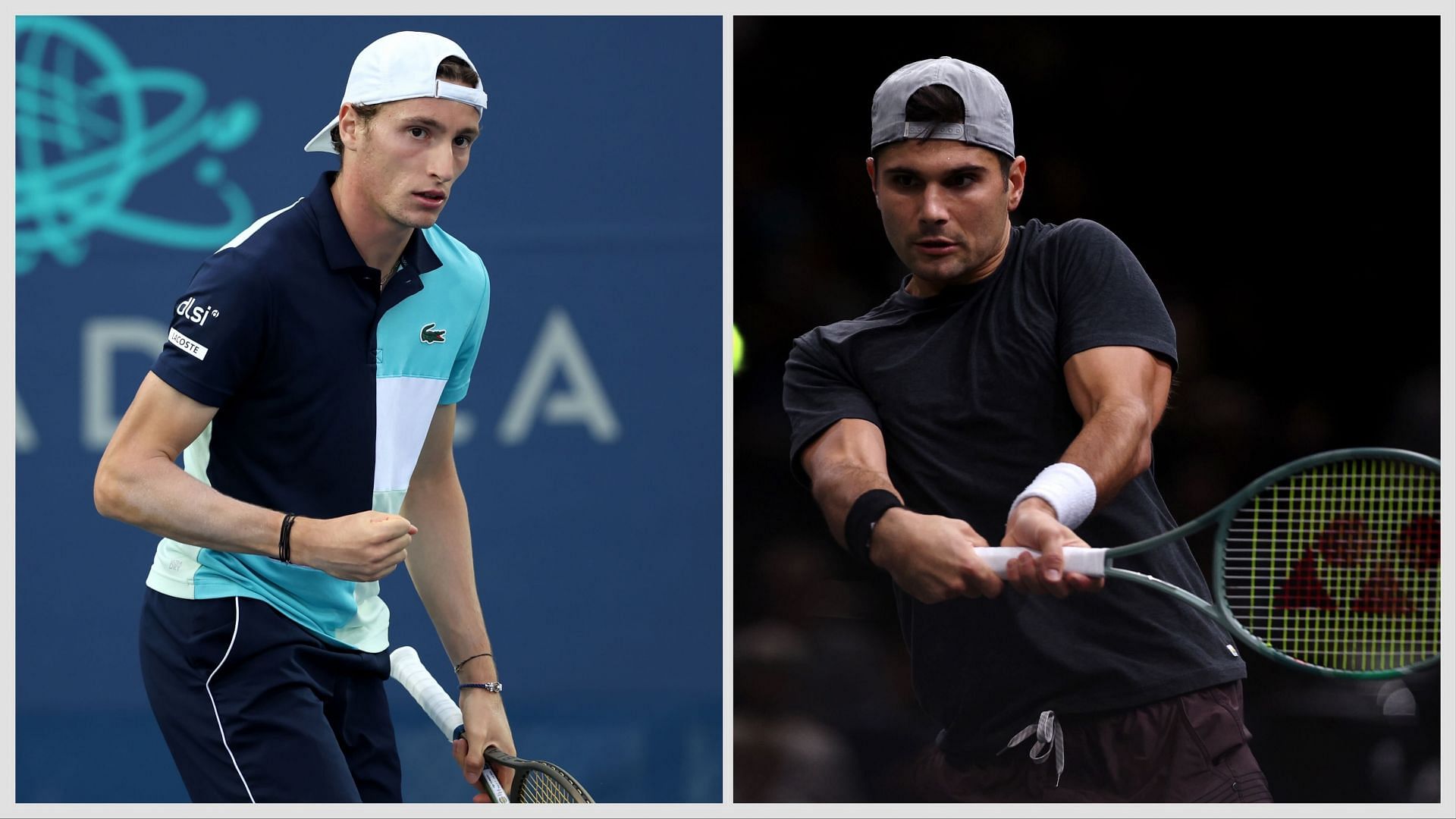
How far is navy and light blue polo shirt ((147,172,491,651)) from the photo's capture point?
8.70ft

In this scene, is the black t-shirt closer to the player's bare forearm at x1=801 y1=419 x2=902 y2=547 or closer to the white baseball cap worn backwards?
the player's bare forearm at x1=801 y1=419 x2=902 y2=547

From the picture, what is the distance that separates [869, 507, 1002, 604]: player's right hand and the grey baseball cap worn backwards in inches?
26.2

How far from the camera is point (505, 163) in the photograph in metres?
4.59

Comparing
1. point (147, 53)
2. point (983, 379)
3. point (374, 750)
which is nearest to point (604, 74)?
point (147, 53)

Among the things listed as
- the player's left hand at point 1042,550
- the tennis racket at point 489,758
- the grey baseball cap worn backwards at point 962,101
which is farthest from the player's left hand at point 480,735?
the grey baseball cap worn backwards at point 962,101

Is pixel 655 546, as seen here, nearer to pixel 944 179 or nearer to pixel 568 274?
pixel 568 274

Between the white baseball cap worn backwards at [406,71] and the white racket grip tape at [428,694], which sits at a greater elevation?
the white baseball cap worn backwards at [406,71]

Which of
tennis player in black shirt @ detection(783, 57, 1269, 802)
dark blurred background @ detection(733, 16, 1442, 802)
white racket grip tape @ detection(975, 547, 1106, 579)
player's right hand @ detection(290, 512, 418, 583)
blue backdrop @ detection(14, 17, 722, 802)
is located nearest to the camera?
player's right hand @ detection(290, 512, 418, 583)

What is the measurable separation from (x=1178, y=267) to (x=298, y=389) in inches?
73.6

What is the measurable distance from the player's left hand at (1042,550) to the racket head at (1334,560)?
269 millimetres

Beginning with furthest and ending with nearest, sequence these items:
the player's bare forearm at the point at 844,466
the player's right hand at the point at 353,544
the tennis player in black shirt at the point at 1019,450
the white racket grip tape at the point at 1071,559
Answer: the player's bare forearm at the point at 844,466
the tennis player in black shirt at the point at 1019,450
the white racket grip tape at the point at 1071,559
the player's right hand at the point at 353,544

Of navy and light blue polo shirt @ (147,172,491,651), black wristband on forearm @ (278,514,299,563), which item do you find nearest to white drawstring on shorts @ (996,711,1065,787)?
navy and light blue polo shirt @ (147,172,491,651)

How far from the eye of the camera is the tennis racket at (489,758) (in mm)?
2871

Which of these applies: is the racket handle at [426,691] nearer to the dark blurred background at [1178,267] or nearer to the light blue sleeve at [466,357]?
the light blue sleeve at [466,357]
